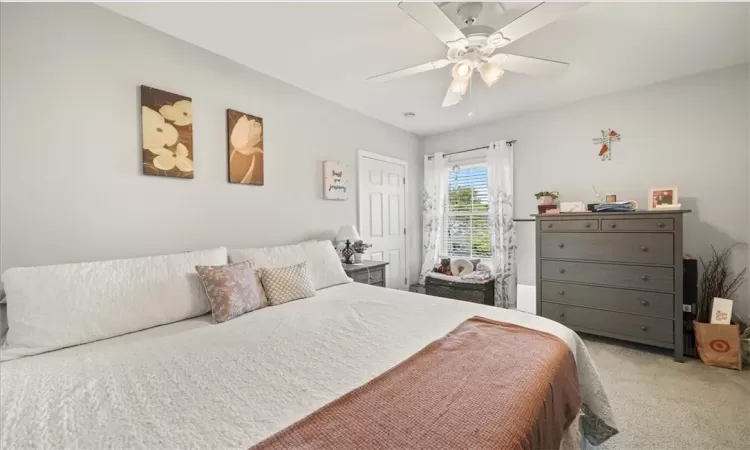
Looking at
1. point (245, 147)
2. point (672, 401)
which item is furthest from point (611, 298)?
point (245, 147)

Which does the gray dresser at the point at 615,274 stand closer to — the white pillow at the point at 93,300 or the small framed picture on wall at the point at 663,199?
the small framed picture on wall at the point at 663,199

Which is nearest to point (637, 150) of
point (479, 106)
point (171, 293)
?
point (479, 106)

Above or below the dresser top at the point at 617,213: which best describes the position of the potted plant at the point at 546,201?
above

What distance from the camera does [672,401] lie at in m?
1.87

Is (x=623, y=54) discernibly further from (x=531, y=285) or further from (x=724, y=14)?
(x=531, y=285)

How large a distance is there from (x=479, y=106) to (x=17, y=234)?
366 cm

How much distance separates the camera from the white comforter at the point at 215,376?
2.52ft

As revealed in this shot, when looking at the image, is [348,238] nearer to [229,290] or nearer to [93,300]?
[229,290]

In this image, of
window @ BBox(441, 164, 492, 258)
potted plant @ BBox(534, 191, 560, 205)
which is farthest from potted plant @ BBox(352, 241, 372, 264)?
potted plant @ BBox(534, 191, 560, 205)

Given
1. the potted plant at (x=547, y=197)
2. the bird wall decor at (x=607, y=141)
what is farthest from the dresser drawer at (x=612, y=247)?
the bird wall decor at (x=607, y=141)

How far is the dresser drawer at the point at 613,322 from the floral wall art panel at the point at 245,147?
2.94 metres

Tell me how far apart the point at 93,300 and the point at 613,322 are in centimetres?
360

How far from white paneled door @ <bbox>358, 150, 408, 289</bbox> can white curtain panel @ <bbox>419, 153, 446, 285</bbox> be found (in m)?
0.37

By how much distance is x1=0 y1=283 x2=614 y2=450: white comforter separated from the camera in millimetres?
770
